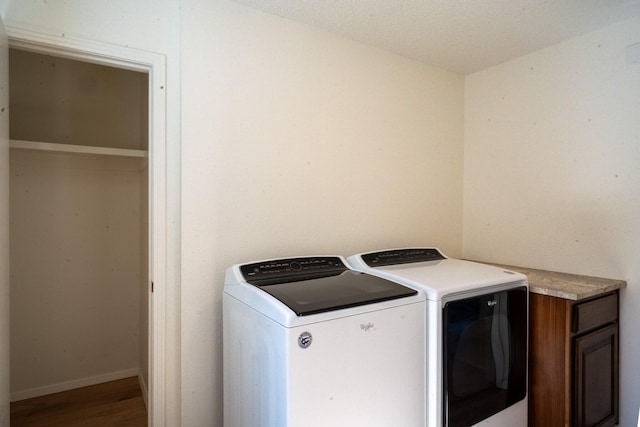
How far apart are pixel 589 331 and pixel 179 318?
1972 millimetres

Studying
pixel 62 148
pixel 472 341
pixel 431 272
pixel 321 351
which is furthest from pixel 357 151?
pixel 62 148

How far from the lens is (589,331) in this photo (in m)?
1.72

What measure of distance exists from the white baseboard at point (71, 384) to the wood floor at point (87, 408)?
0.03m

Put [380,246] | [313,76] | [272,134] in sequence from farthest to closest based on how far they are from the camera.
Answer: [380,246] < [313,76] < [272,134]

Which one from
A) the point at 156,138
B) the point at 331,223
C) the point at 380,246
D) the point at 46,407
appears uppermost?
the point at 156,138

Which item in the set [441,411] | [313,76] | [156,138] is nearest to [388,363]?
[441,411]

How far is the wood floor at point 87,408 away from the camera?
2211mm

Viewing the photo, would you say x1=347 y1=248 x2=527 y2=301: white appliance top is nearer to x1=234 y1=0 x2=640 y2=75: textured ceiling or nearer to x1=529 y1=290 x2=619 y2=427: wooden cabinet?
x1=529 y1=290 x2=619 y2=427: wooden cabinet

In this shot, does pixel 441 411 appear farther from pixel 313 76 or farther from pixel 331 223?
pixel 313 76

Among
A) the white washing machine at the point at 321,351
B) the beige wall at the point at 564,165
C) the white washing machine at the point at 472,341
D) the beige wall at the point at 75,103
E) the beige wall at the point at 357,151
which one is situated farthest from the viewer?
the beige wall at the point at 75,103

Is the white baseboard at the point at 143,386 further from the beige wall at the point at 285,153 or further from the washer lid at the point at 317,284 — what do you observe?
the washer lid at the point at 317,284

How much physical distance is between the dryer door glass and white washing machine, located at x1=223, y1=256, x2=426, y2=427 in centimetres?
15

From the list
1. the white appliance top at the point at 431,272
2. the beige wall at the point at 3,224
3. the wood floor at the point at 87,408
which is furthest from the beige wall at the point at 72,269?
the white appliance top at the point at 431,272

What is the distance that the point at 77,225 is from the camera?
261cm
